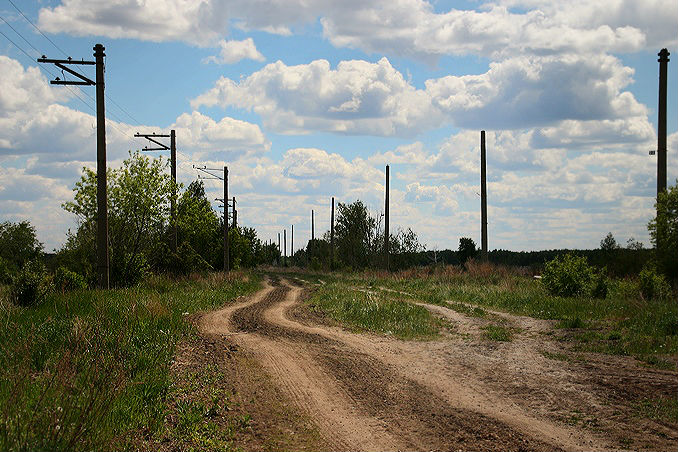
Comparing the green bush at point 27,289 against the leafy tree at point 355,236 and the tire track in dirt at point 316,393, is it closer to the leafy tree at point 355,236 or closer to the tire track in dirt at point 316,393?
the tire track in dirt at point 316,393

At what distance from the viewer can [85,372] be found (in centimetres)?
818

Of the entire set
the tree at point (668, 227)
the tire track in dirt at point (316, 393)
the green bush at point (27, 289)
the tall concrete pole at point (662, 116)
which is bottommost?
the tire track in dirt at point (316, 393)

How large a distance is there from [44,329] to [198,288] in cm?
1902

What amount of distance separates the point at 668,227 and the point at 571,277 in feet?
14.2

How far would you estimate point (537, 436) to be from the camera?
7.53m

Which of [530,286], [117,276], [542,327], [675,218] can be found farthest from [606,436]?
[117,276]

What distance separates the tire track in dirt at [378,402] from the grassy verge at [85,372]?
A: 2072 millimetres

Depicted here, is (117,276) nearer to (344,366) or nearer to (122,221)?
(122,221)

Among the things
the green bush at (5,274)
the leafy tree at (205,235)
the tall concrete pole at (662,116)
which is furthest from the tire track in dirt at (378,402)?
the leafy tree at (205,235)

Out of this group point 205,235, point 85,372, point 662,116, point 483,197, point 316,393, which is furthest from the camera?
point 205,235

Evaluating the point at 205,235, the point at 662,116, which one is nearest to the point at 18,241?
the point at 205,235

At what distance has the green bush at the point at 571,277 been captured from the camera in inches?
902

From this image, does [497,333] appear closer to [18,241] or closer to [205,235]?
[205,235]

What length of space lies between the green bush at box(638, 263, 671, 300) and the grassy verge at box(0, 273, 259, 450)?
14.7 metres
